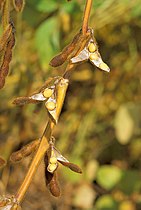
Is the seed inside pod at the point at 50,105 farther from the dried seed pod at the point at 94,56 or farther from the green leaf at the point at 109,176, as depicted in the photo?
the green leaf at the point at 109,176

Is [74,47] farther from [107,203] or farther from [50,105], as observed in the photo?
[107,203]

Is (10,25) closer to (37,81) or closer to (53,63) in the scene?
(53,63)

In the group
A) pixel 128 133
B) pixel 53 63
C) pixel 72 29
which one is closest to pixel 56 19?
pixel 72 29

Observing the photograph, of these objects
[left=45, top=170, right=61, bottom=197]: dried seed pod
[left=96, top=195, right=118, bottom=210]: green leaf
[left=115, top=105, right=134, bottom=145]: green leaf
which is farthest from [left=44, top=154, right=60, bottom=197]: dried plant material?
[left=115, top=105, right=134, bottom=145]: green leaf

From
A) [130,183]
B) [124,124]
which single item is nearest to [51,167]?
[130,183]

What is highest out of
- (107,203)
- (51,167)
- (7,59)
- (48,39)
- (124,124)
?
(7,59)

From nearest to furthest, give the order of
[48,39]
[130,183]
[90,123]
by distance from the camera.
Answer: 1. [48,39]
2. [130,183]
3. [90,123]

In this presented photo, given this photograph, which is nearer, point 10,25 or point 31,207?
point 10,25

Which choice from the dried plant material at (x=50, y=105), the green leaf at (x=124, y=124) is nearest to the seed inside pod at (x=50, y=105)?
the dried plant material at (x=50, y=105)
